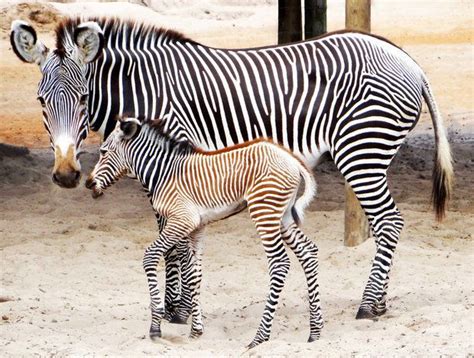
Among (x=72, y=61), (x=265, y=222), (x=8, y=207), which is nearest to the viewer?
(x=265, y=222)

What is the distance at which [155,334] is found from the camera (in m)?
6.49

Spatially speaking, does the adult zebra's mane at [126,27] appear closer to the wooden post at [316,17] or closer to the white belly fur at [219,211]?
the white belly fur at [219,211]

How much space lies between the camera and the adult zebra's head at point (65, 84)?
6.46m

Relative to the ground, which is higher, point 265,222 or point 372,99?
point 372,99

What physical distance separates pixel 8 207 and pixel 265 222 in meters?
5.06

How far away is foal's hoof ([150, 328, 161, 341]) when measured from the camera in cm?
647

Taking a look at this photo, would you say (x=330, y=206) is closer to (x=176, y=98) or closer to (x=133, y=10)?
(x=176, y=98)

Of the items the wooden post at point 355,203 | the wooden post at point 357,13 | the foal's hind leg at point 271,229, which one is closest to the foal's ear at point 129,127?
the foal's hind leg at point 271,229

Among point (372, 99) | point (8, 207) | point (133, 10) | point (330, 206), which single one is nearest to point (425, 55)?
point (133, 10)

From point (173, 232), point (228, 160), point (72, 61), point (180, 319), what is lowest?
point (180, 319)

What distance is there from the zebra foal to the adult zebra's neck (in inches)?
12.0

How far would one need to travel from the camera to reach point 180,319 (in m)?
7.03

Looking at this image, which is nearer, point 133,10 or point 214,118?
point 214,118

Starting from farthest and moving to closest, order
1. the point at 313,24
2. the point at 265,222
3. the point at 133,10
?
the point at 133,10 < the point at 313,24 < the point at 265,222
